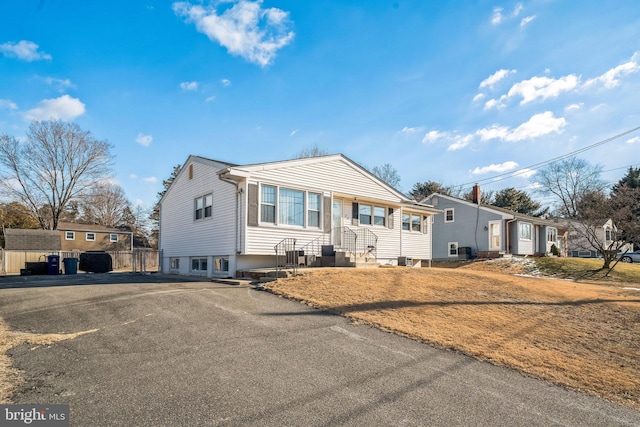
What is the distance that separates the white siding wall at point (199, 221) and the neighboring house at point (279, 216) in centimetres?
4

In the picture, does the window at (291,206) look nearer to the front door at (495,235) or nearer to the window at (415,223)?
the window at (415,223)

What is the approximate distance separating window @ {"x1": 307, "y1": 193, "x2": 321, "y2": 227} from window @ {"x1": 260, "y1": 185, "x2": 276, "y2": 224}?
1.75 m

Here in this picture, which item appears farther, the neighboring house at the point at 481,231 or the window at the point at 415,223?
the neighboring house at the point at 481,231

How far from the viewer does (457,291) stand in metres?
10.8

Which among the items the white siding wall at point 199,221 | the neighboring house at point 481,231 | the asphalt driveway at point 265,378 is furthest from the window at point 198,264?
the neighboring house at point 481,231

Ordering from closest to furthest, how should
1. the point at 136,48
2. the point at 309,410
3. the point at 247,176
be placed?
the point at 309,410
the point at 136,48
the point at 247,176

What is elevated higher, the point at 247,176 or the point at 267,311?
the point at 247,176

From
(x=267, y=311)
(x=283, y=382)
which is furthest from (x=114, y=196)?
(x=283, y=382)

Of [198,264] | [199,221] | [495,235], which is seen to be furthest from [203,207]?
[495,235]

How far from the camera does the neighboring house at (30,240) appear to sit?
101 ft

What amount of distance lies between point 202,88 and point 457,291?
11488mm

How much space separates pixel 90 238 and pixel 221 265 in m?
33.6

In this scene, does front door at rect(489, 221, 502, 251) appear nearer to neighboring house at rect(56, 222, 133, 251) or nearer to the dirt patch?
the dirt patch

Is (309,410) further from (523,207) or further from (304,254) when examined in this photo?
(523,207)
